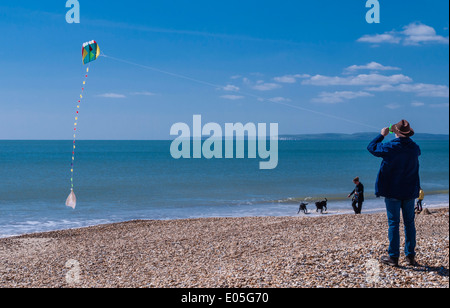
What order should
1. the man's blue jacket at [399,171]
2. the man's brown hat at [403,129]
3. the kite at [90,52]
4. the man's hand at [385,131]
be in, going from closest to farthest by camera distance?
the man's blue jacket at [399,171]
the man's brown hat at [403,129]
the man's hand at [385,131]
the kite at [90,52]

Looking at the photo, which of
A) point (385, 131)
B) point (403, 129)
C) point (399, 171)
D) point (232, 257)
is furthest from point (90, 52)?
point (399, 171)

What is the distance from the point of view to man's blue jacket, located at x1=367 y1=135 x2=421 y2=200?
5.73m

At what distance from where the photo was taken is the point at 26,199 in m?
25.4

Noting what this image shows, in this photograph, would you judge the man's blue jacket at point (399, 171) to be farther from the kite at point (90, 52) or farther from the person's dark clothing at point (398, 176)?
the kite at point (90, 52)

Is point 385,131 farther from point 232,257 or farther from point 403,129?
point 232,257

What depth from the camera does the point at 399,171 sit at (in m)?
5.77

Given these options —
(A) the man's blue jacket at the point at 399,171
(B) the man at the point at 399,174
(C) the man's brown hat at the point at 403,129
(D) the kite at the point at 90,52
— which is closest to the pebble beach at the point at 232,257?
(B) the man at the point at 399,174

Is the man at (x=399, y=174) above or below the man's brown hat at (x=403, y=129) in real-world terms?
below

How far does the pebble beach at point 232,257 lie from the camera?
19.4 feet

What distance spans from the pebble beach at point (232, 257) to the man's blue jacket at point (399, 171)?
1.05 m

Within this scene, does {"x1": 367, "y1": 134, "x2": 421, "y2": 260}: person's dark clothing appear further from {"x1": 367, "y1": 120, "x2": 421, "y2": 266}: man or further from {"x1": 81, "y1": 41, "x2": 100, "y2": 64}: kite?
{"x1": 81, "y1": 41, "x2": 100, "y2": 64}: kite

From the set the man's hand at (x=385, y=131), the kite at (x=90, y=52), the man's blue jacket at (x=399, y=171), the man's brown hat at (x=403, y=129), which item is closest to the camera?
the man's blue jacket at (x=399, y=171)

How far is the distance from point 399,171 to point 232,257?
3.56 meters

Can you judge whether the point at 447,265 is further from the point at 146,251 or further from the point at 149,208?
the point at 149,208
